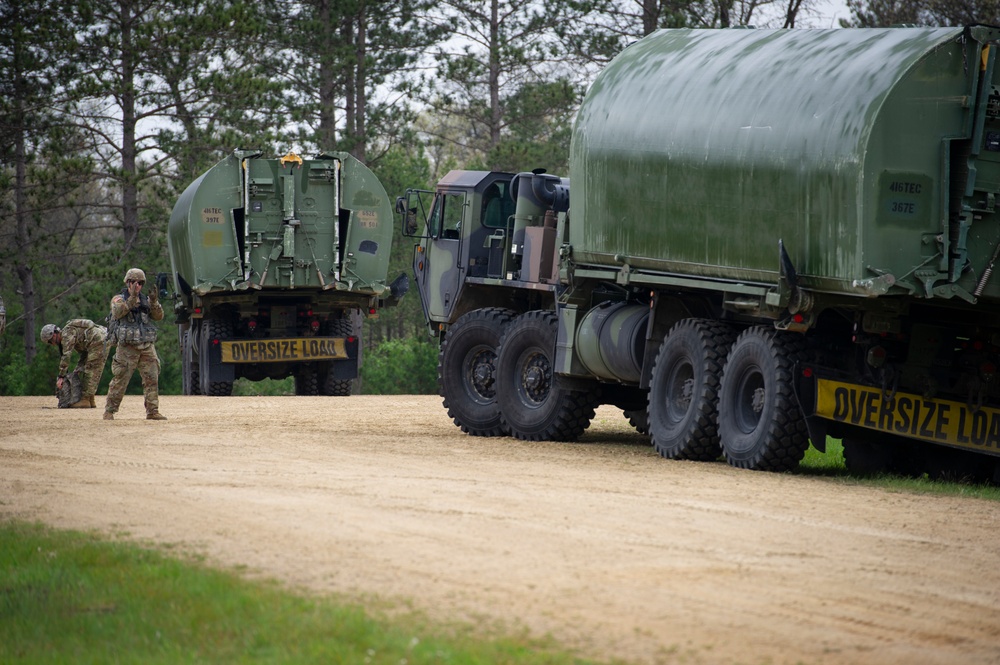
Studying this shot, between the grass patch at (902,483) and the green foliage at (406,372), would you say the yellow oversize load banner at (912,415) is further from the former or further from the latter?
the green foliage at (406,372)

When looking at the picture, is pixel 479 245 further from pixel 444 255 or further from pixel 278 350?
pixel 278 350

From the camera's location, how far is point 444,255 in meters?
18.4

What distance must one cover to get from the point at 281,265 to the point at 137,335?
642cm

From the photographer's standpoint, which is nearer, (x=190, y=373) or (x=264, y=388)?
(x=190, y=373)

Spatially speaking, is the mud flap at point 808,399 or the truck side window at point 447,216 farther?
the truck side window at point 447,216

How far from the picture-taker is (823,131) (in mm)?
12312

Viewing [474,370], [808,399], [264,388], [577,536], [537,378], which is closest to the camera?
A: [577,536]

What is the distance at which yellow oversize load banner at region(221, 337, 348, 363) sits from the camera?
25.2 metres

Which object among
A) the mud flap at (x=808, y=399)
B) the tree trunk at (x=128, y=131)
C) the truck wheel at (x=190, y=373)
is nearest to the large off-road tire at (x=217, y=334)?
the truck wheel at (x=190, y=373)

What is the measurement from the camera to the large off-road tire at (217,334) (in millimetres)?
25281

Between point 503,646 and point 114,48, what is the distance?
32.0 metres

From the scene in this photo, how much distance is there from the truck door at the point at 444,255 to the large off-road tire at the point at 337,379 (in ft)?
25.8

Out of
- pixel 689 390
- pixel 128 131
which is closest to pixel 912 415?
pixel 689 390

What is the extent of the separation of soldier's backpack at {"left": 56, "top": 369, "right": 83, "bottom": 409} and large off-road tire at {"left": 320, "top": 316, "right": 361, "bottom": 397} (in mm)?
5425
